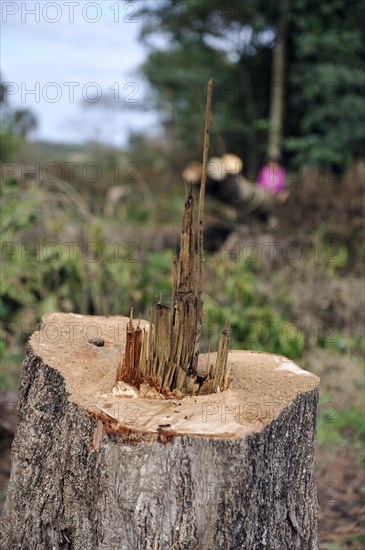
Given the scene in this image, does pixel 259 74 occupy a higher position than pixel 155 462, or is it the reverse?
pixel 259 74

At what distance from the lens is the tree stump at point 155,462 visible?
184 centimetres

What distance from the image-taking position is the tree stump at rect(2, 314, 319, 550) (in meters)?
1.84

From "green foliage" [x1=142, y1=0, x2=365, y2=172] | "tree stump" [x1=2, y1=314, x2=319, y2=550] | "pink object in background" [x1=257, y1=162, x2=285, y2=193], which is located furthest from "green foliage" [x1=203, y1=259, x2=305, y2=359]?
"green foliage" [x1=142, y1=0, x2=365, y2=172]

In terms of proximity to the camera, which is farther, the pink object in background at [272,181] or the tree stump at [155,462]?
the pink object in background at [272,181]

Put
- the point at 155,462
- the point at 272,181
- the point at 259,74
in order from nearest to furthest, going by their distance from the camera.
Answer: the point at 155,462
the point at 272,181
the point at 259,74

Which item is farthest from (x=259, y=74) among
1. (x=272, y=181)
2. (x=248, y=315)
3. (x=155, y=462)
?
(x=155, y=462)

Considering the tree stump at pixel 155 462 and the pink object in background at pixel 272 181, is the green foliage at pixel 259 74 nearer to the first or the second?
the pink object in background at pixel 272 181

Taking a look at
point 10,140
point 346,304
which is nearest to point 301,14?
point 10,140

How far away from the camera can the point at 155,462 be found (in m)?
1.83

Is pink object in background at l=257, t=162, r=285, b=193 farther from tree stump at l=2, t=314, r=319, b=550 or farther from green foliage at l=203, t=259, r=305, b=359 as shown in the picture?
tree stump at l=2, t=314, r=319, b=550

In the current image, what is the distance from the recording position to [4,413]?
423cm

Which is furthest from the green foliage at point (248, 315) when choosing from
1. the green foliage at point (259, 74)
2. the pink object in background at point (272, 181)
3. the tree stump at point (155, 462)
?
the green foliage at point (259, 74)

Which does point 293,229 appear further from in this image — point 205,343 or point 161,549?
point 161,549

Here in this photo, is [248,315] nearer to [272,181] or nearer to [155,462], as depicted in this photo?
[155,462]
